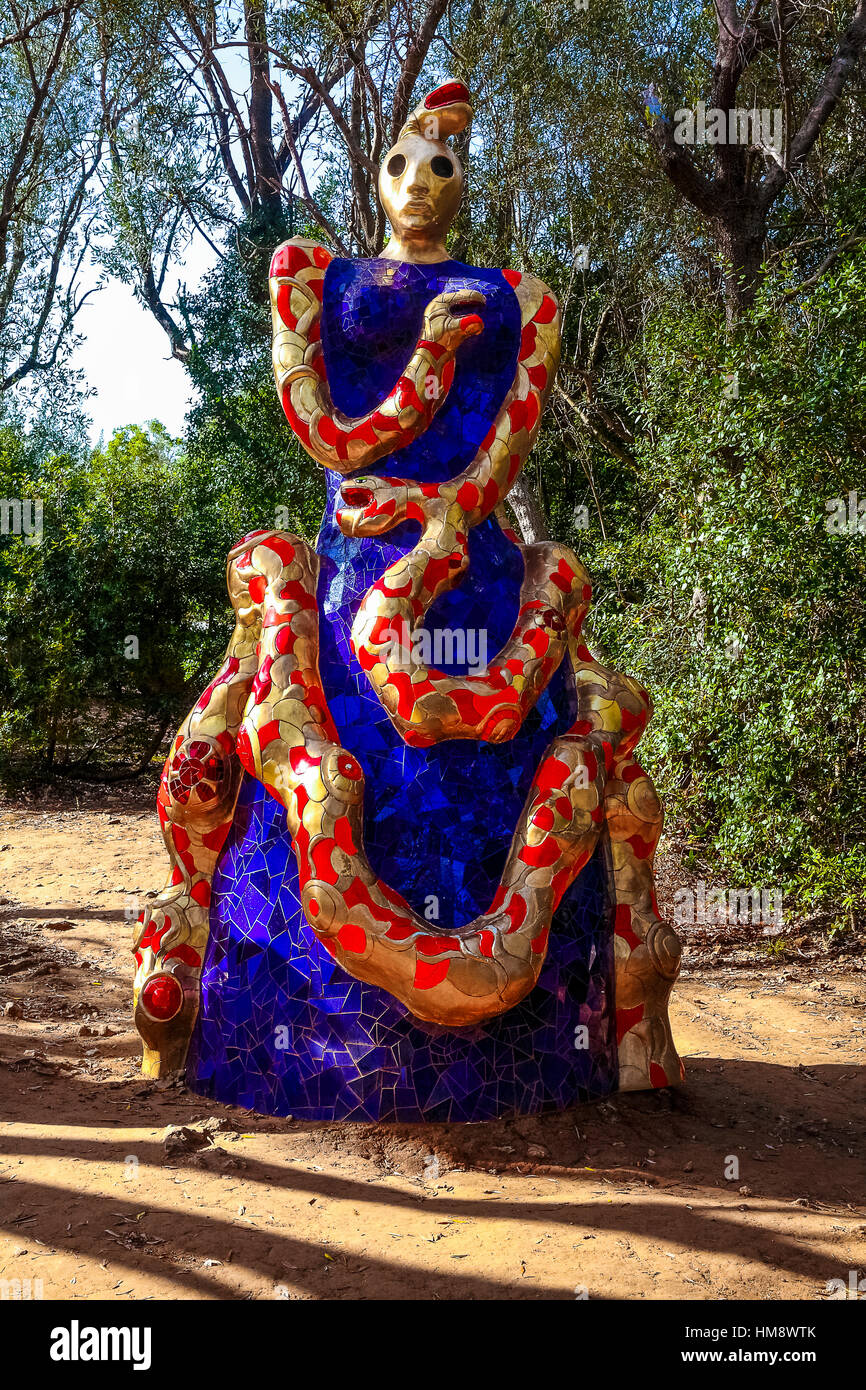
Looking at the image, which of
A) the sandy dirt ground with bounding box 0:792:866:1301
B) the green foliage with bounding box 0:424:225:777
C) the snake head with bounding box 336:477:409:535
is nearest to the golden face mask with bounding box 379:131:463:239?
the snake head with bounding box 336:477:409:535

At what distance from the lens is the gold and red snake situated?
359 cm

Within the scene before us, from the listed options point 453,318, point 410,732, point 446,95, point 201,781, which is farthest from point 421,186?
point 201,781

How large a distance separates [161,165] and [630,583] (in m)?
13.3

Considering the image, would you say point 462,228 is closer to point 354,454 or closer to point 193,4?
point 193,4

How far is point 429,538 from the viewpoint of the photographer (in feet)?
12.9

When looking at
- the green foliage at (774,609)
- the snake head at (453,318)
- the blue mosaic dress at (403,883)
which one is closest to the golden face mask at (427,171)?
the blue mosaic dress at (403,883)

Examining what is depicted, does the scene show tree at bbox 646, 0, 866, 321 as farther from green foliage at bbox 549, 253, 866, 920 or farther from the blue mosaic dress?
the blue mosaic dress

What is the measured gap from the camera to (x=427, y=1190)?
3.33m

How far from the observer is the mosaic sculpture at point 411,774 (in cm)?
367

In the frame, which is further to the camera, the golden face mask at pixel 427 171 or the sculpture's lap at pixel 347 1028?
the golden face mask at pixel 427 171

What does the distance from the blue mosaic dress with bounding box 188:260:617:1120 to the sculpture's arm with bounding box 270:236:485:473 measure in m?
0.07

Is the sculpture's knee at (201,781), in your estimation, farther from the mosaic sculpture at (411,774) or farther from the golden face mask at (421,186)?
the golden face mask at (421,186)

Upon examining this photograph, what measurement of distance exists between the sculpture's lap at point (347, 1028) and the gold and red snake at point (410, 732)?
97 mm

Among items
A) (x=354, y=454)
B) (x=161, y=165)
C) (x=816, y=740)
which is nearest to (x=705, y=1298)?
(x=354, y=454)
